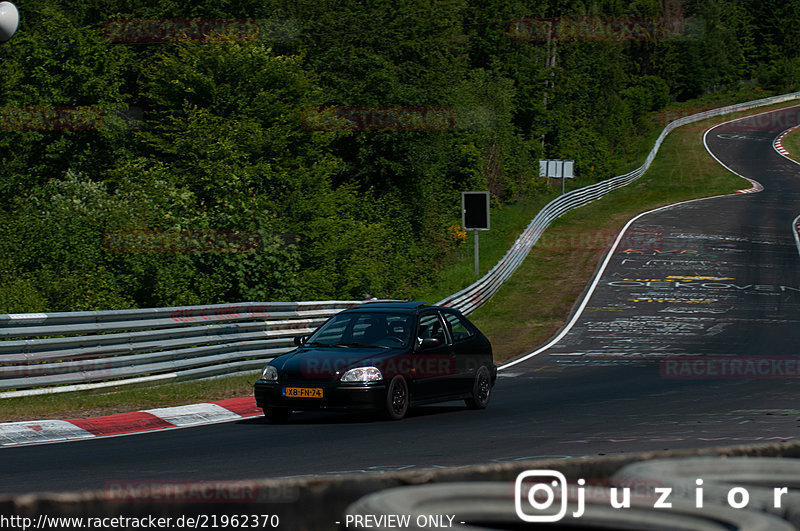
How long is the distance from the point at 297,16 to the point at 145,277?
3234cm

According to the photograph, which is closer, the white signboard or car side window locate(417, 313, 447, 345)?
car side window locate(417, 313, 447, 345)

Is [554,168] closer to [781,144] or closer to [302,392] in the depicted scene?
[781,144]

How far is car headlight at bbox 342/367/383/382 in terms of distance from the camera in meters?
12.6

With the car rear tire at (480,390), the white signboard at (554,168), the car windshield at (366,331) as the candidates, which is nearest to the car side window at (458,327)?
the car rear tire at (480,390)

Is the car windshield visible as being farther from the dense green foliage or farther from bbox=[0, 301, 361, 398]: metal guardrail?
the dense green foliage

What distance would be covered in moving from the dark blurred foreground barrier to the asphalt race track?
176 inches

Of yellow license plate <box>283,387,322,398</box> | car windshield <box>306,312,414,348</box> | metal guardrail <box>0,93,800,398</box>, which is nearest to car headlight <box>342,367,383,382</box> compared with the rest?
yellow license plate <box>283,387,322,398</box>

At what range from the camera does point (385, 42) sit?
176 feet

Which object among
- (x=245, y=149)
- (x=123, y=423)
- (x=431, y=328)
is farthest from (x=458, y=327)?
(x=245, y=149)

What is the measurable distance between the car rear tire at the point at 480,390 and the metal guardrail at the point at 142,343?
5.17 metres

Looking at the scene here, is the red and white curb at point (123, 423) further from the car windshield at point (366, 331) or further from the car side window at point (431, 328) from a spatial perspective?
the car side window at point (431, 328)

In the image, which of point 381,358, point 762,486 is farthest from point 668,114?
point 762,486

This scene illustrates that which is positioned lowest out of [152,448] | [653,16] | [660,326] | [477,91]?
[660,326]

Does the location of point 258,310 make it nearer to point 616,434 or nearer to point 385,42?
point 616,434
